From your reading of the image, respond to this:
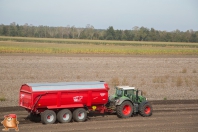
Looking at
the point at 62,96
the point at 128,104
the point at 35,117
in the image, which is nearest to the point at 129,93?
the point at 128,104

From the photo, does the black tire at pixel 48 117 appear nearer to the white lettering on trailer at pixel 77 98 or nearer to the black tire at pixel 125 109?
the white lettering on trailer at pixel 77 98

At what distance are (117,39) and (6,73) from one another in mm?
128584

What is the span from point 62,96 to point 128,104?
143 inches

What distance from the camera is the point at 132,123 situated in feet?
58.2

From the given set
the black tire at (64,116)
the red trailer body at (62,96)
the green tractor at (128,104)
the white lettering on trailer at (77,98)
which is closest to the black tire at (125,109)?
the green tractor at (128,104)

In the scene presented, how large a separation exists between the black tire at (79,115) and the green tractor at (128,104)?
190cm

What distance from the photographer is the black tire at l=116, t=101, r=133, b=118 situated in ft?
60.7

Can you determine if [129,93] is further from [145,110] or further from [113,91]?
[113,91]

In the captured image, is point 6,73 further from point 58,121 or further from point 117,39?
point 117,39

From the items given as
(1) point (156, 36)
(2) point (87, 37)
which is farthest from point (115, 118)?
(2) point (87, 37)

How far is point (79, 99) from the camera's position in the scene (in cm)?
1764

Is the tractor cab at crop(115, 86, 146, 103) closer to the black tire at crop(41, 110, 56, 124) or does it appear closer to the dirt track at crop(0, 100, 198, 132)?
the dirt track at crop(0, 100, 198, 132)

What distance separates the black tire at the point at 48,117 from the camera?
1671 cm

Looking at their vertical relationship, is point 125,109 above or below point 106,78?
above
